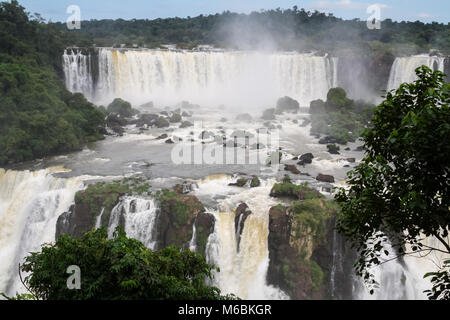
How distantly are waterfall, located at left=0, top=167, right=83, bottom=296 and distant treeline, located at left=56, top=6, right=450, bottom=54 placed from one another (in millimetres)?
21079

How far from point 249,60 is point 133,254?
30.6 meters

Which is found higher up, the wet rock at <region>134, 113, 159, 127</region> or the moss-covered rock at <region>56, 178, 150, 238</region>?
the wet rock at <region>134, 113, 159, 127</region>

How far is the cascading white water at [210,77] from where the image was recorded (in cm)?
3222

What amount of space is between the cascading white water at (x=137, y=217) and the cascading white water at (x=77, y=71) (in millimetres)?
18660

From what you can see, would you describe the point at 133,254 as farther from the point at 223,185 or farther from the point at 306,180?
the point at 306,180

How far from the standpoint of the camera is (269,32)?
52.3 meters

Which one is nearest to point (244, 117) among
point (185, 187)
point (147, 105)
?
point (147, 105)

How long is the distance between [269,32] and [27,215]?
1625 inches

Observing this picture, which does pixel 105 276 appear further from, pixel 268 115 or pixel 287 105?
pixel 287 105

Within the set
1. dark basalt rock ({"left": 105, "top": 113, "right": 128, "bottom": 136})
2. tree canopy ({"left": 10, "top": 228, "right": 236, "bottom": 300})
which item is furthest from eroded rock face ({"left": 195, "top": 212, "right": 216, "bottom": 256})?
dark basalt rock ({"left": 105, "top": 113, "right": 128, "bottom": 136})

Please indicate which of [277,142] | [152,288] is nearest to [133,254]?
[152,288]

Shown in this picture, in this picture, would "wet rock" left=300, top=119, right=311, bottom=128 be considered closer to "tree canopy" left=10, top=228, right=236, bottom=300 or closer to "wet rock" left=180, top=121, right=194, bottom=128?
"wet rock" left=180, top=121, right=194, bottom=128

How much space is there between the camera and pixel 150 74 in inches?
1309

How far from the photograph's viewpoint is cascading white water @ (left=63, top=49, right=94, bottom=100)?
3134 centimetres
